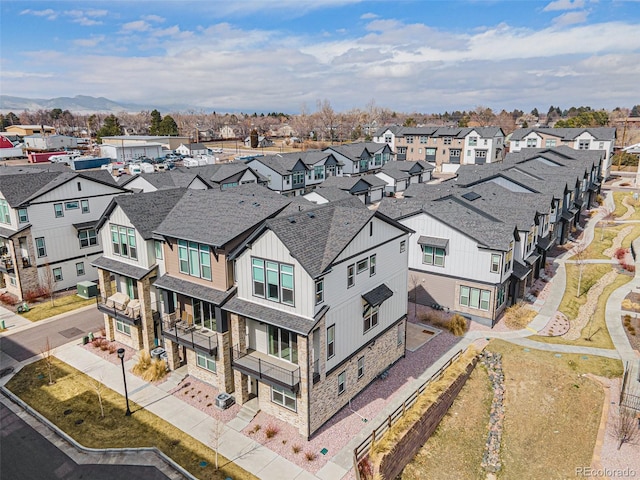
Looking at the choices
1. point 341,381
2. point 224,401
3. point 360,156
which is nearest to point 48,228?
point 224,401

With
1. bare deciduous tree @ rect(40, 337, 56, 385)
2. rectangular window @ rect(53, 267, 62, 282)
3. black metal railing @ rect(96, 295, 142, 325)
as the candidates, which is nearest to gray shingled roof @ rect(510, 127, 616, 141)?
black metal railing @ rect(96, 295, 142, 325)

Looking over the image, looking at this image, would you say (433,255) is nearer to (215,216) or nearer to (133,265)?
(215,216)

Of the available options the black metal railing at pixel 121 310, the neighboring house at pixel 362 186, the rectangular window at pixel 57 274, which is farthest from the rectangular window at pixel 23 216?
the neighboring house at pixel 362 186

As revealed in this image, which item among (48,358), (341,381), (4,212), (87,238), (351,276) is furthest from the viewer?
(87,238)

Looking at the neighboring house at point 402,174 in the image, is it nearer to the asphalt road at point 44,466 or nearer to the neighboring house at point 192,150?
the neighboring house at point 192,150

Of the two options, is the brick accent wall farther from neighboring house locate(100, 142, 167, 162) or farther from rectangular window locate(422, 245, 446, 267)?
neighboring house locate(100, 142, 167, 162)
